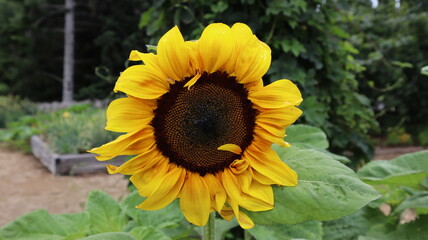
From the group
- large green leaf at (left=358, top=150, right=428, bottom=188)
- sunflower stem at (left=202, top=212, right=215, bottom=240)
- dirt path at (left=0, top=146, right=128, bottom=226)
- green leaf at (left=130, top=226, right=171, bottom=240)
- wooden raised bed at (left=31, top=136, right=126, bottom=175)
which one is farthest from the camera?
wooden raised bed at (left=31, top=136, right=126, bottom=175)

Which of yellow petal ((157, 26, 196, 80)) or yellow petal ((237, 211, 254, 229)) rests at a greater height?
yellow petal ((157, 26, 196, 80))

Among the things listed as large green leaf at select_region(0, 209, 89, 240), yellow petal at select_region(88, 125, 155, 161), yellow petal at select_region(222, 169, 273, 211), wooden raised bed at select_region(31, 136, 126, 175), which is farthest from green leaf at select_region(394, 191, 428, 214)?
wooden raised bed at select_region(31, 136, 126, 175)

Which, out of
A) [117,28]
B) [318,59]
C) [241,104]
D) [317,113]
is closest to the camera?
[241,104]

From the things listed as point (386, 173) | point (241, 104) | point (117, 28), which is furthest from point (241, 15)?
point (117, 28)

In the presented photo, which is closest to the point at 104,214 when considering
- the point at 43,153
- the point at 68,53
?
the point at 43,153

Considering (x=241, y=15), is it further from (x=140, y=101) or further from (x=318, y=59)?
(x=140, y=101)

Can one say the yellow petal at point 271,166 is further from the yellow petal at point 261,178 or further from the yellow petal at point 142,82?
the yellow petal at point 142,82

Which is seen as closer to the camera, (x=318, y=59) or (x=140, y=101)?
(x=140, y=101)

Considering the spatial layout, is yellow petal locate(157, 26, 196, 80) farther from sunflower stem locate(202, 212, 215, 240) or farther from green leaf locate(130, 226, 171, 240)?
green leaf locate(130, 226, 171, 240)
